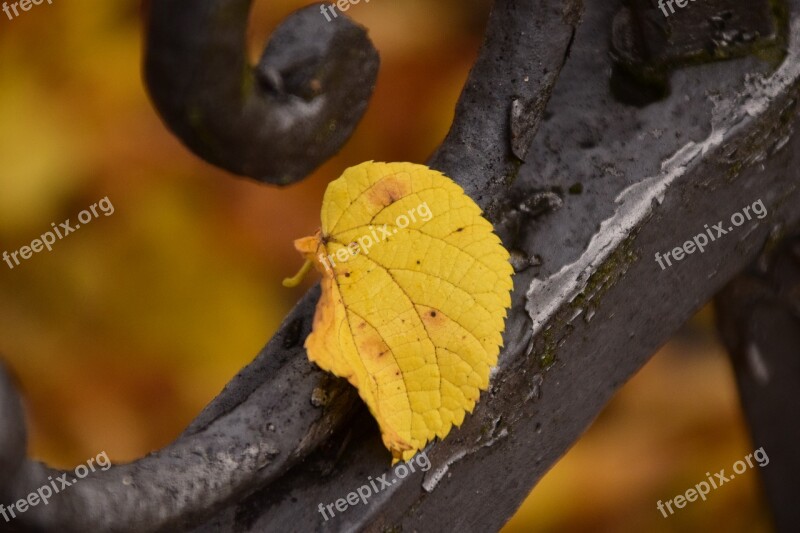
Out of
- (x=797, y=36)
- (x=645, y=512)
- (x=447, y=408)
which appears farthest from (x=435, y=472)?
(x=645, y=512)

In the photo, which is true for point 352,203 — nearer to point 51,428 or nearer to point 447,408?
point 447,408
